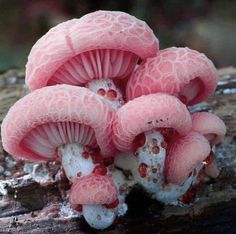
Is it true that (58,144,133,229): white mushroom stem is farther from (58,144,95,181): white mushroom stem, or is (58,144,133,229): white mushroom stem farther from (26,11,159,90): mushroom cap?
(26,11,159,90): mushroom cap

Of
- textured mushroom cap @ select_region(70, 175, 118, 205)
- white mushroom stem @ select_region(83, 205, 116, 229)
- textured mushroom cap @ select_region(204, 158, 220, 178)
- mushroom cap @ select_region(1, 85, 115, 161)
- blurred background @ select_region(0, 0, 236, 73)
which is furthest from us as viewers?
blurred background @ select_region(0, 0, 236, 73)

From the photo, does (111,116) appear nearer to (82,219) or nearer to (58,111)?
(58,111)

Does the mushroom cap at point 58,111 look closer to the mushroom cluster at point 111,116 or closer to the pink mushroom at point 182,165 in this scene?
the mushroom cluster at point 111,116

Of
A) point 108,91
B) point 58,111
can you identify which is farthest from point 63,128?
point 108,91

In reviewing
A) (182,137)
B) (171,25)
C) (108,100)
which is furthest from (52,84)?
A: (171,25)

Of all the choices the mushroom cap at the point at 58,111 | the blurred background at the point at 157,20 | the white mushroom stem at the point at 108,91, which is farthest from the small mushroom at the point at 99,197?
the blurred background at the point at 157,20

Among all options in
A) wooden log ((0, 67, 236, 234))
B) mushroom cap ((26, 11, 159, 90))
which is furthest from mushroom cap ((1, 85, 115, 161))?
wooden log ((0, 67, 236, 234))

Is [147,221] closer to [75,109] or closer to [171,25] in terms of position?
[75,109]
